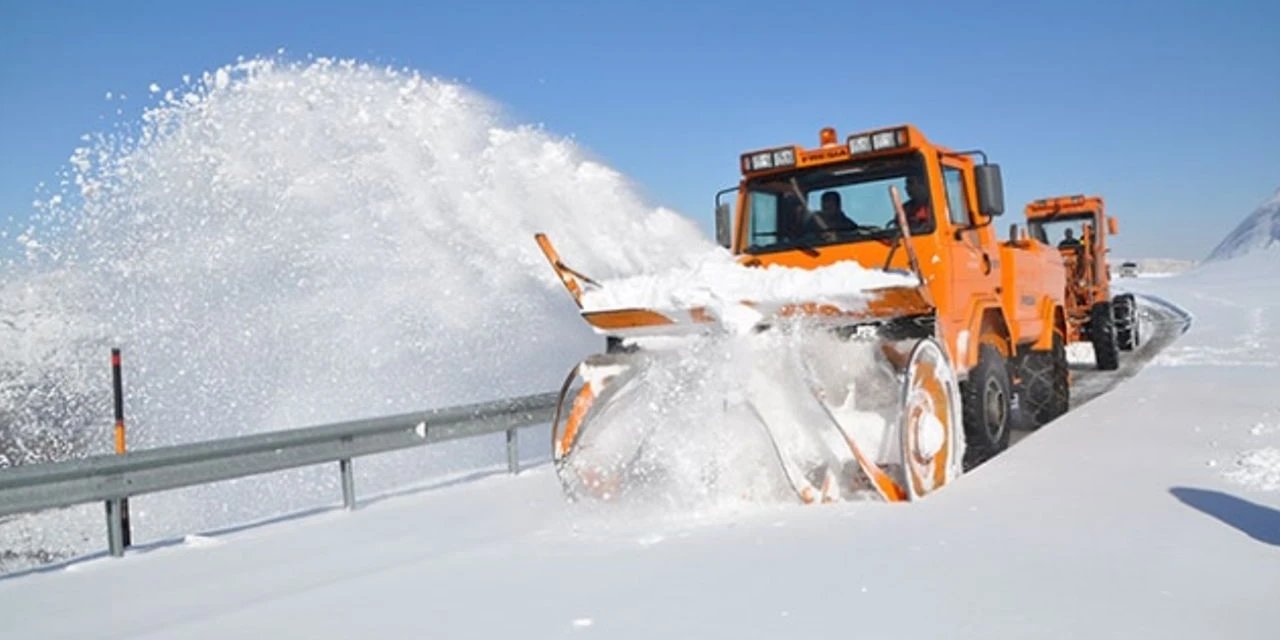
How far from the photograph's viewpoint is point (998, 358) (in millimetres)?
7344

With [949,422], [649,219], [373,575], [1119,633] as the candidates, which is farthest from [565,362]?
[1119,633]

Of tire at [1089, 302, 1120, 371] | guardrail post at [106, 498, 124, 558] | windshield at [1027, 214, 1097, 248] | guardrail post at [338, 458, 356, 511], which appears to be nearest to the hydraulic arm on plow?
guardrail post at [338, 458, 356, 511]

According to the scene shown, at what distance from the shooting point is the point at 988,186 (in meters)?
7.01

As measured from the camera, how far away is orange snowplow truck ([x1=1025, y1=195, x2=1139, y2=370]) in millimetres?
14203

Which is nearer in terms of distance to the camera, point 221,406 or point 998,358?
point 998,358

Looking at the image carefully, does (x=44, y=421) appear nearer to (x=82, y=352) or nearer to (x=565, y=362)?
(x=82, y=352)

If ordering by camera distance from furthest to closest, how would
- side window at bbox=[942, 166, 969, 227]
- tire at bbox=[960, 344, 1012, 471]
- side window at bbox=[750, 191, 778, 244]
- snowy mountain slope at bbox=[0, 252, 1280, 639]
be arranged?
side window at bbox=[750, 191, 778, 244] → side window at bbox=[942, 166, 969, 227] → tire at bbox=[960, 344, 1012, 471] → snowy mountain slope at bbox=[0, 252, 1280, 639]

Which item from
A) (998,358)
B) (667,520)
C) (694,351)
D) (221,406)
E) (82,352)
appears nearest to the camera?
(667,520)

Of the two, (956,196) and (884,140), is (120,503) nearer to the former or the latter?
(884,140)

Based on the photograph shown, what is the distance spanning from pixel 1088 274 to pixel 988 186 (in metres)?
10.9

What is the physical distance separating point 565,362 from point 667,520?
6.05 meters

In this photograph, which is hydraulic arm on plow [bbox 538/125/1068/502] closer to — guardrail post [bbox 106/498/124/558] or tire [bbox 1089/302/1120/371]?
guardrail post [bbox 106/498/124/558]

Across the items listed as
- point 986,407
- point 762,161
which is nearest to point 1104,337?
point 986,407

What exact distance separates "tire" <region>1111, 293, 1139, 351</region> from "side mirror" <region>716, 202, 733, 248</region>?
1119 cm
